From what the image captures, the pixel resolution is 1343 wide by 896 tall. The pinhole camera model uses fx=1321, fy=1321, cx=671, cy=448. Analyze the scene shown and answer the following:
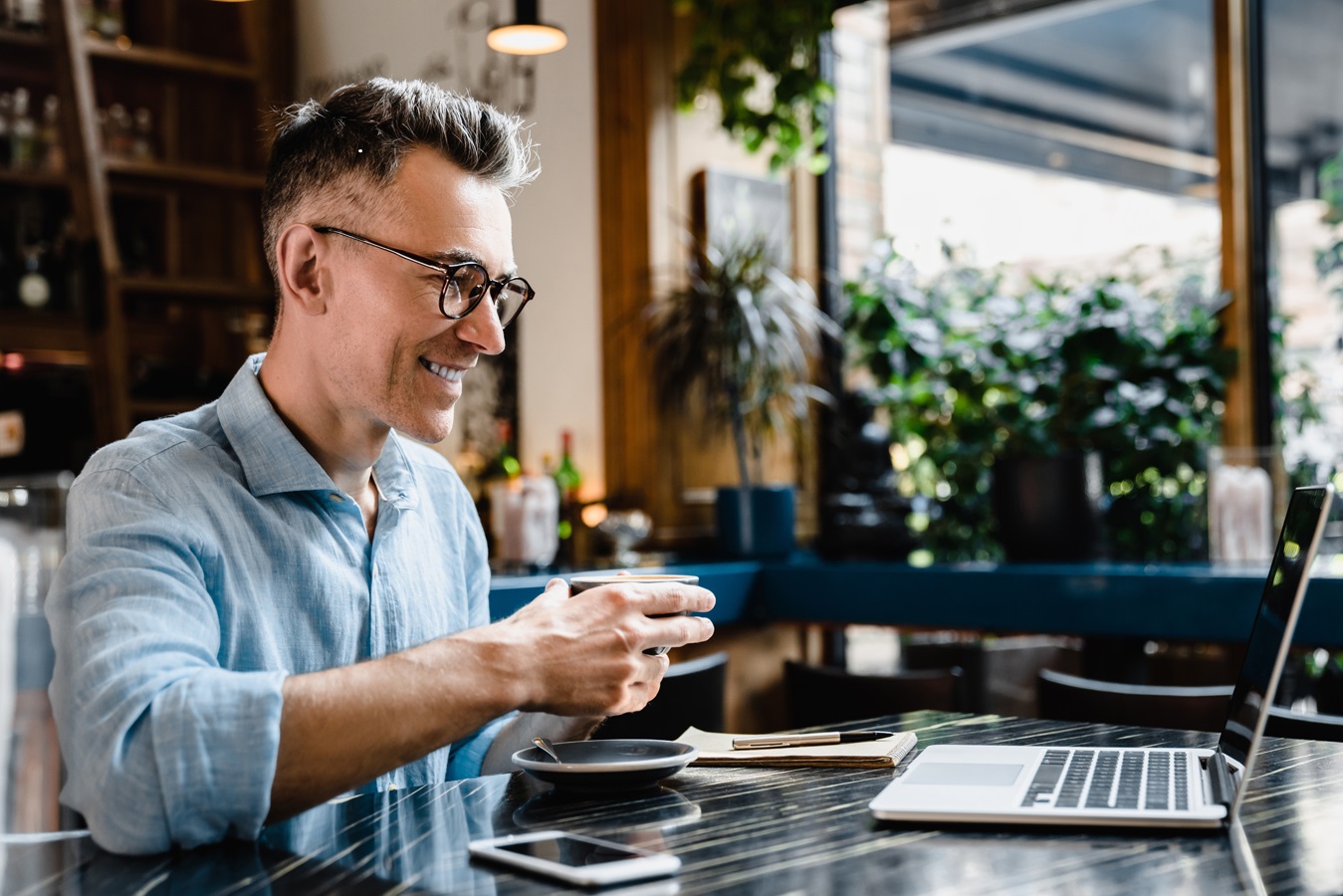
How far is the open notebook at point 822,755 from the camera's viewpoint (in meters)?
1.40

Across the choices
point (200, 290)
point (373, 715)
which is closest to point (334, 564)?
point (373, 715)

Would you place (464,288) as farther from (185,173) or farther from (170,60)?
(170,60)

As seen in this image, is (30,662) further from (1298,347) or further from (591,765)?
(1298,347)

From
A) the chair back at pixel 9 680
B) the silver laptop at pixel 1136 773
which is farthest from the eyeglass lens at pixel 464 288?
the chair back at pixel 9 680

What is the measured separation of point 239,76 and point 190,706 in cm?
451

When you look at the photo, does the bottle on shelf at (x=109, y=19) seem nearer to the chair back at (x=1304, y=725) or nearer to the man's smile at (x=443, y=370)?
the man's smile at (x=443, y=370)

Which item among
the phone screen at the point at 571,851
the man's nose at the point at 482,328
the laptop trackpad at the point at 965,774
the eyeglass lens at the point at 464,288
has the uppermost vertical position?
the eyeglass lens at the point at 464,288

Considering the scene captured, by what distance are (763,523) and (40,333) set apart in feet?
9.12

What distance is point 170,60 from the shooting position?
493 cm

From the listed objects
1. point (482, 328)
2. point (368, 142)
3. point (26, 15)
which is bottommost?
point (482, 328)

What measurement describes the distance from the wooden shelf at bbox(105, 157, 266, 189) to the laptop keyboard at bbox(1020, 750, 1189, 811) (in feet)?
13.6

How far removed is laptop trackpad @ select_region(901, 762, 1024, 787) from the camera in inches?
49.6

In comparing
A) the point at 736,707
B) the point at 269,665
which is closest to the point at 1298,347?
the point at 736,707

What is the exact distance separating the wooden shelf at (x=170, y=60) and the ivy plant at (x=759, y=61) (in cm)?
208
